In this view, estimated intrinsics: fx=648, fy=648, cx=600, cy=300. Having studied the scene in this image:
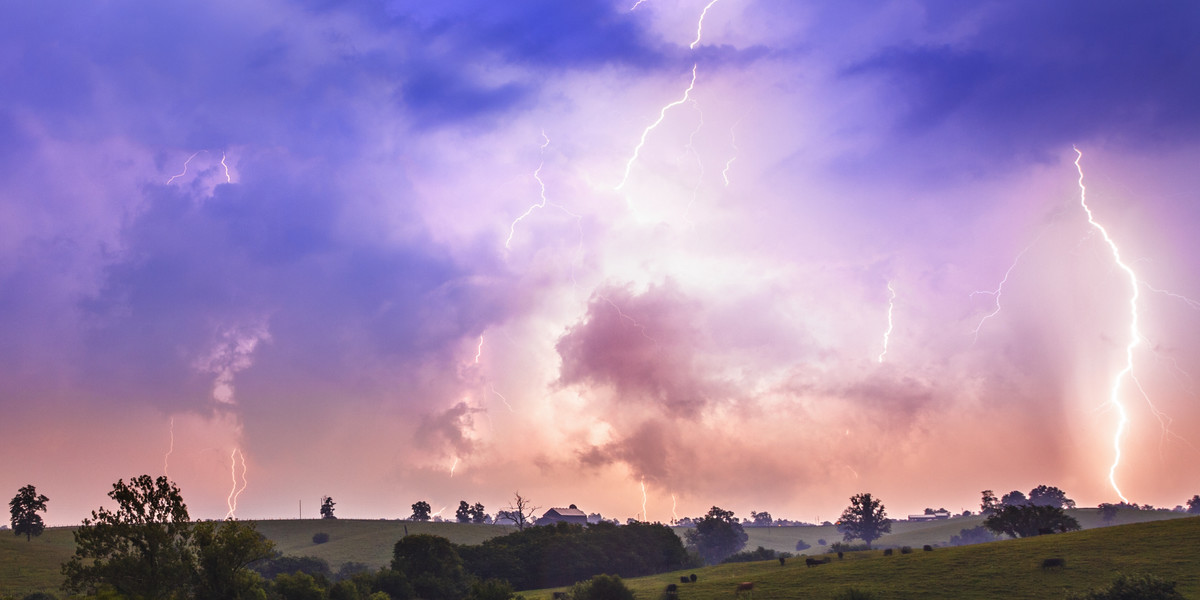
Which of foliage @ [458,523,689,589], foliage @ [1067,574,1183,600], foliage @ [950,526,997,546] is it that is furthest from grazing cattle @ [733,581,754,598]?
foliage @ [950,526,997,546]

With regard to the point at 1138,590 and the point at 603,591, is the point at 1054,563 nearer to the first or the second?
the point at 1138,590

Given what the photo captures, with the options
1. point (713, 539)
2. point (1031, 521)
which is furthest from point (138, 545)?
point (713, 539)

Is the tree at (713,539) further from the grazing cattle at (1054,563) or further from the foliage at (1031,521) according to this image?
the grazing cattle at (1054,563)

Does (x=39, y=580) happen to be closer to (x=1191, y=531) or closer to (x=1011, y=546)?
(x=1011, y=546)

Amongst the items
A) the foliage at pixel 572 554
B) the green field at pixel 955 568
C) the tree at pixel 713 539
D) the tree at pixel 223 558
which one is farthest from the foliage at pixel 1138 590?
the tree at pixel 713 539

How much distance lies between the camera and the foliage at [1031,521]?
89750mm

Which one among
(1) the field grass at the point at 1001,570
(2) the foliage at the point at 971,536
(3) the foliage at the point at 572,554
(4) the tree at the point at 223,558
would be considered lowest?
(2) the foliage at the point at 971,536

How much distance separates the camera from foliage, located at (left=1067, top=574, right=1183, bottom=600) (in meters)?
44.2

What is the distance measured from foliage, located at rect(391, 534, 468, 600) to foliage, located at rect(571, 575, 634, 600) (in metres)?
19.3

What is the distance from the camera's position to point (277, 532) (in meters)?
155

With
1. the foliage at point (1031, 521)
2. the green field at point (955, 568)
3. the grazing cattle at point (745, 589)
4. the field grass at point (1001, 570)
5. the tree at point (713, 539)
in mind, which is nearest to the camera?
the field grass at point (1001, 570)

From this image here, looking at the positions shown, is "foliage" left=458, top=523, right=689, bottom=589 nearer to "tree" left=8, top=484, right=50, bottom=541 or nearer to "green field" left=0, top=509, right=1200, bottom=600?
"green field" left=0, top=509, right=1200, bottom=600

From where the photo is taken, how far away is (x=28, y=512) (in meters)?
103

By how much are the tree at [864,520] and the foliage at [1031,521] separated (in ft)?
243
